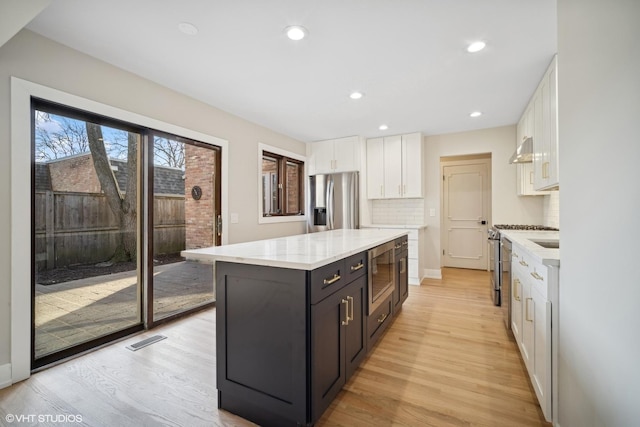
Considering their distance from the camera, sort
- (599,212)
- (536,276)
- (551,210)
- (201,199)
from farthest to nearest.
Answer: (551,210)
(201,199)
(536,276)
(599,212)

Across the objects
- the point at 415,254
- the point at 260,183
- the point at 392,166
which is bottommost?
the point at 415,254

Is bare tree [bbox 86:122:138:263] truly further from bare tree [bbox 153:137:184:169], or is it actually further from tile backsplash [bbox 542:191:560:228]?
tile backsplash [bbox 542:191:560:228]

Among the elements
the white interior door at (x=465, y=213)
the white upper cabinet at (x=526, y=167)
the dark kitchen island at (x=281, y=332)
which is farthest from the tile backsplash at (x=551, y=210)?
the dark kitchen island at (x=281, y=332)

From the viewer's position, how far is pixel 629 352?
856 mm

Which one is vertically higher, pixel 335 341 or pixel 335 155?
pixel 335 155

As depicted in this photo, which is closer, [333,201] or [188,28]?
[188,28]

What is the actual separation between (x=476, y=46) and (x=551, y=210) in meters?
2.60

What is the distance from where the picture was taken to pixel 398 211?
5.18 m

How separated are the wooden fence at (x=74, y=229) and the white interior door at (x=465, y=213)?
5.24m

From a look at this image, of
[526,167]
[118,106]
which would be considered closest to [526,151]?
[526,167]

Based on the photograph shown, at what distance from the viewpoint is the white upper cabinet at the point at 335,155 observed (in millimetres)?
4887

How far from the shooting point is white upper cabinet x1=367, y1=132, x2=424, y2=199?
4.67 m

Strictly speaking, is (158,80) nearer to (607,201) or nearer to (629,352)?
(607,201)

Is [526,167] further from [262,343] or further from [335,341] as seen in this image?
[262,343]
